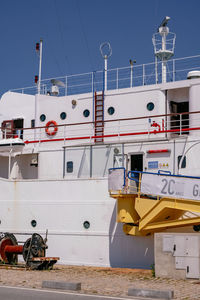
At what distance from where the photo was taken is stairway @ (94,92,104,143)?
66.1 ft

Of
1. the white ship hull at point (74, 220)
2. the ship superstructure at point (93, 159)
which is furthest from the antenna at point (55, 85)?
the white ship hull at point (74, 220)

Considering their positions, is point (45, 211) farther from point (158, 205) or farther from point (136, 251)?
point (158, 205)

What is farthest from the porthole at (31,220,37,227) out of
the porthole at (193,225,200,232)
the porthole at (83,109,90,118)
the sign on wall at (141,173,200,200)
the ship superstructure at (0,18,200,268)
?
the porthole at (193,225,200,232)

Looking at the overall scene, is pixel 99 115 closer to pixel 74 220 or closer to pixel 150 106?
pixel 150 106

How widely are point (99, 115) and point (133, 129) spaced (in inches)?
73.6

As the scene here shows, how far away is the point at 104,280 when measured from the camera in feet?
42.7

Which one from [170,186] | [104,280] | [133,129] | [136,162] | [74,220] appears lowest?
[104,280]

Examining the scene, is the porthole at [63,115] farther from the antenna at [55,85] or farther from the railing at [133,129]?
the antenna at [55,85]

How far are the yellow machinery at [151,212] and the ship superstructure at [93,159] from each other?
90cm

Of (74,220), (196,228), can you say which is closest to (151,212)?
(196,228)

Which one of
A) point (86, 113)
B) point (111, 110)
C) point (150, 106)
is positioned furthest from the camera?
point (86, 113)

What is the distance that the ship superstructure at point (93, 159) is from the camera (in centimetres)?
1661

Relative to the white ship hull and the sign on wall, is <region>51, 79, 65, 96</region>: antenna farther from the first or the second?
the sign on wall

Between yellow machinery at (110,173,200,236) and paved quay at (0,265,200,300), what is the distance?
59.2 inches
